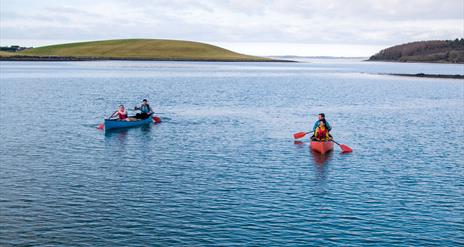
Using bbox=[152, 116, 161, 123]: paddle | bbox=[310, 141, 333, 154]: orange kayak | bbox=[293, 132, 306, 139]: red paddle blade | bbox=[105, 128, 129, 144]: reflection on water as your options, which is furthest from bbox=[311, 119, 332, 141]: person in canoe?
bbox=[152, 116, 161, 123]: paddle

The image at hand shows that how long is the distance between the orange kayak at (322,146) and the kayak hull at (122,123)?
1796cm

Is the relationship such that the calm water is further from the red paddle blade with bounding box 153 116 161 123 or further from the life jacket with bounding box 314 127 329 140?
the life jacket with bounding box 314 127 329 140

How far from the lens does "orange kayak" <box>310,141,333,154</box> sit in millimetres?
40000

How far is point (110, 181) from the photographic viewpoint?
99.6 feet

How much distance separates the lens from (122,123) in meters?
50.9

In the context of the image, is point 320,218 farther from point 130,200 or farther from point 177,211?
point 130,200

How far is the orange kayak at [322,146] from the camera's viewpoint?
40000 millimetres

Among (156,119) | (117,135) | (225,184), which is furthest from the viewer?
(156,119)

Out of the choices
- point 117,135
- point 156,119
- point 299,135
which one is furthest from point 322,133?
point 156,119

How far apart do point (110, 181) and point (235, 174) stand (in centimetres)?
692

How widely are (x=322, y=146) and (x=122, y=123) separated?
1939 centimetres

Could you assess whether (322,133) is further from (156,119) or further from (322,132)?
(156,119)

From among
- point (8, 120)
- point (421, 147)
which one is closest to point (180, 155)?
point (421, 147)

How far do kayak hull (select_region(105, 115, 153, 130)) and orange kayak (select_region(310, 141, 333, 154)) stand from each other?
1796cm
